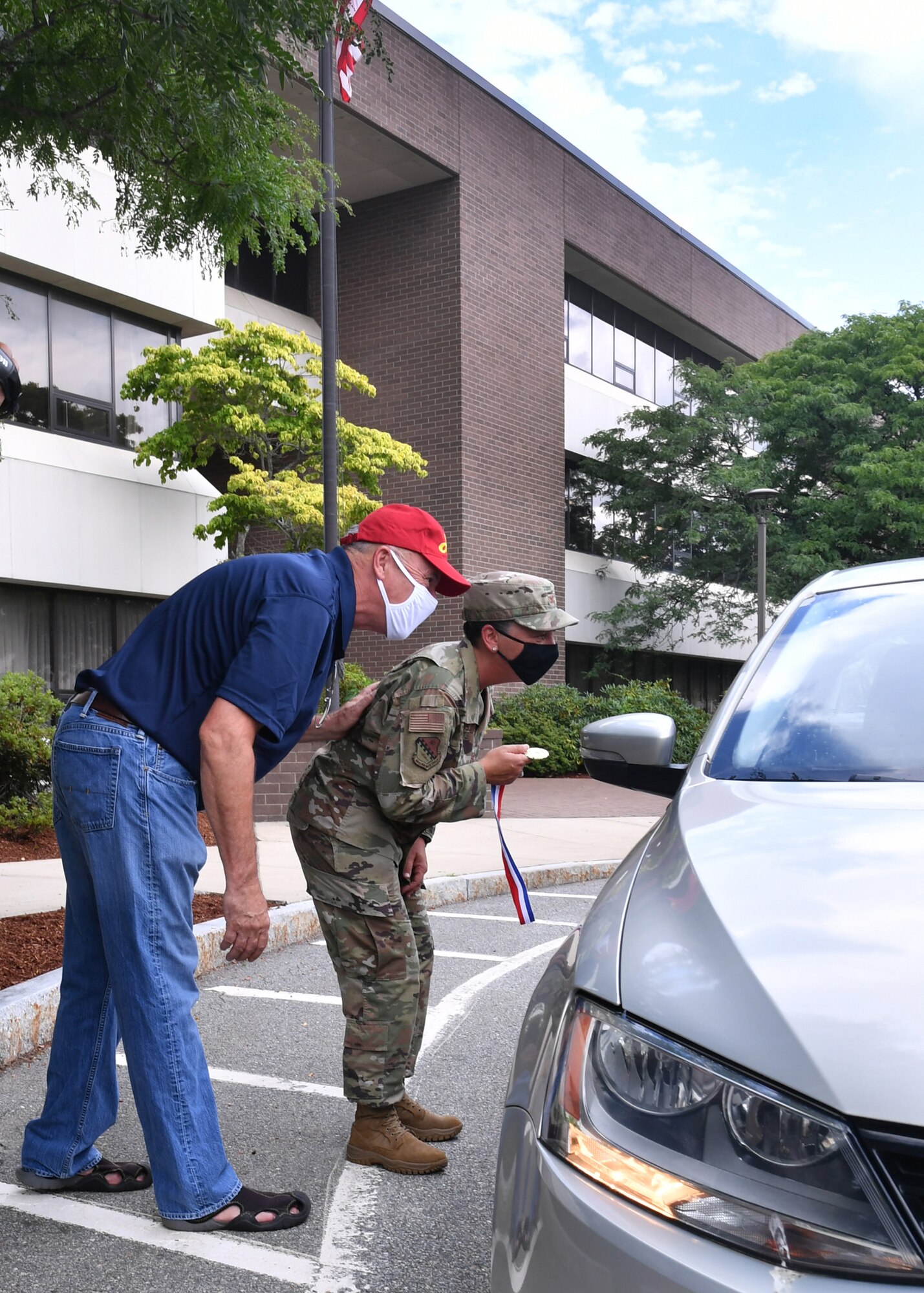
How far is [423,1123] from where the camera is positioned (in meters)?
3.79

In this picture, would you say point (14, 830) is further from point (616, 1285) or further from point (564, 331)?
point (564, 331)

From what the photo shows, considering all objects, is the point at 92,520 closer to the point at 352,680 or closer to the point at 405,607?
the point at 352,680

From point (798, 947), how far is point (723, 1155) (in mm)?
308

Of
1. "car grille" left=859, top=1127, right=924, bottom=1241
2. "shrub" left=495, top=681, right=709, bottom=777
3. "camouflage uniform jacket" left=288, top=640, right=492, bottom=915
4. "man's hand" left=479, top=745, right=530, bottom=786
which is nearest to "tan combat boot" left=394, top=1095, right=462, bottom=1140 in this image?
"camouflage uniform jacket" left=288, top=640, right=492, bottom=915

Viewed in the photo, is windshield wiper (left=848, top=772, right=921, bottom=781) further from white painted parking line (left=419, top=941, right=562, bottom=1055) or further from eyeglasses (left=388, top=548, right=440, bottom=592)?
white painted parking line (left=419, top=941, right=562, bottom=1055)

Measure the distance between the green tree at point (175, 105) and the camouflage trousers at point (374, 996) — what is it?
3.87 m

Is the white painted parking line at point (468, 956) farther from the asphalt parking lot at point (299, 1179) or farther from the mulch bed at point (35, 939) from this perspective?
the mulch bed at point (35, 939)

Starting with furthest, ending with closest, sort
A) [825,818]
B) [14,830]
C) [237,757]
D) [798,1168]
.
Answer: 1. [14,830]
2. [237,757]
3. [825,818]
4. [798,1168]

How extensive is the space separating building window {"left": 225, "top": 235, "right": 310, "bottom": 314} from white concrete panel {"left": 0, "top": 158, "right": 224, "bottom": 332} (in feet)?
13.1

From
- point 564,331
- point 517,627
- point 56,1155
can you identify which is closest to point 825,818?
point 517,627

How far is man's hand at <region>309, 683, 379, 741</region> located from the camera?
360cm

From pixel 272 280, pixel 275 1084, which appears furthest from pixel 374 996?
pixel 272 280

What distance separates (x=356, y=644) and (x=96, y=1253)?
Answer: 20.4 m

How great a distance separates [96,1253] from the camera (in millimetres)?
3002
